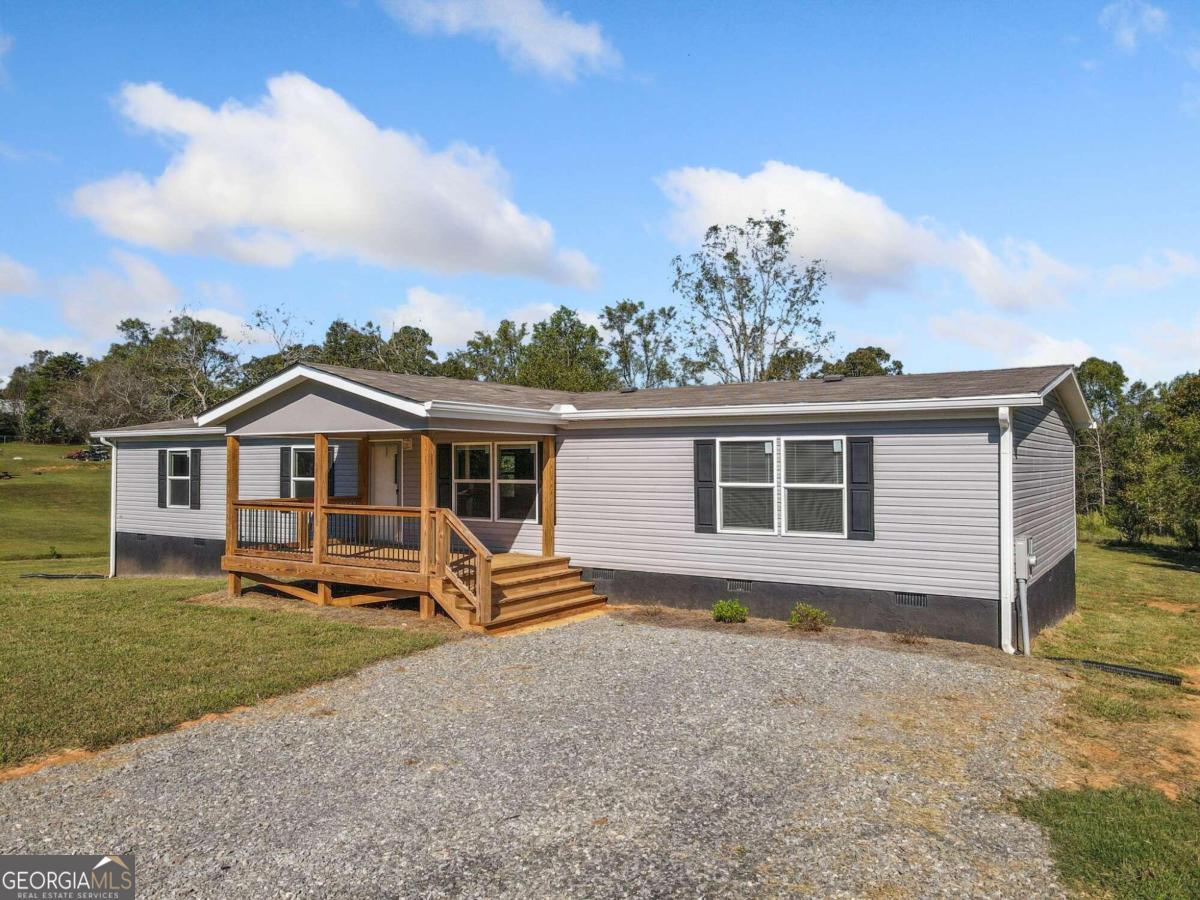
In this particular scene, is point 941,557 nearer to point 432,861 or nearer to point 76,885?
point 432,861

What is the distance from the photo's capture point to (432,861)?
384 cm

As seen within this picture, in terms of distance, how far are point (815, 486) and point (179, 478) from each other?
536 inches

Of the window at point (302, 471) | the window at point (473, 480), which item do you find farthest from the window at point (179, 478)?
the window at point (473, 480)

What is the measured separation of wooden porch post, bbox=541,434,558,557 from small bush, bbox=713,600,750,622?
2.99 meters

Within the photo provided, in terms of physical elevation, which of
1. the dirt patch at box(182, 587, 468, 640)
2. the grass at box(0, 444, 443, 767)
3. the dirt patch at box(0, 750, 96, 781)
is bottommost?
the dirt patch at box(182, 587, 468, 640)

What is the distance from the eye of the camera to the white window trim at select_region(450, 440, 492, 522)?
12577mm

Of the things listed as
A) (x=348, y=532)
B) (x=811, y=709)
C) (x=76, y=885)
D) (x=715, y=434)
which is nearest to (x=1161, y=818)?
(x=811, y=709)

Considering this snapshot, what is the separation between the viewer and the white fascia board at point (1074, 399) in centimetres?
1003

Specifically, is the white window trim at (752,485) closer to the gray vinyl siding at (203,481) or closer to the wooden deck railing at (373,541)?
the wooden deck railing at (373,541)

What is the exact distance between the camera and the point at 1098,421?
110ft

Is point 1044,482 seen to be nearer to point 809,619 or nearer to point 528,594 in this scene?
point 809,619

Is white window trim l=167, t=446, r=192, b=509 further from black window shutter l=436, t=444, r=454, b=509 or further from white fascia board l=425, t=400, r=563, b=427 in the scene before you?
white fascia board l=425, t=400, r=563, b=427

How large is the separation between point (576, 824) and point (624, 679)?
3064 millimetres

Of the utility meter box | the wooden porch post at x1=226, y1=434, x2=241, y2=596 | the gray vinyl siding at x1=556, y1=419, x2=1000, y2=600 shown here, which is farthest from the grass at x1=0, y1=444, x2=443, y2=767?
the utility meter box
